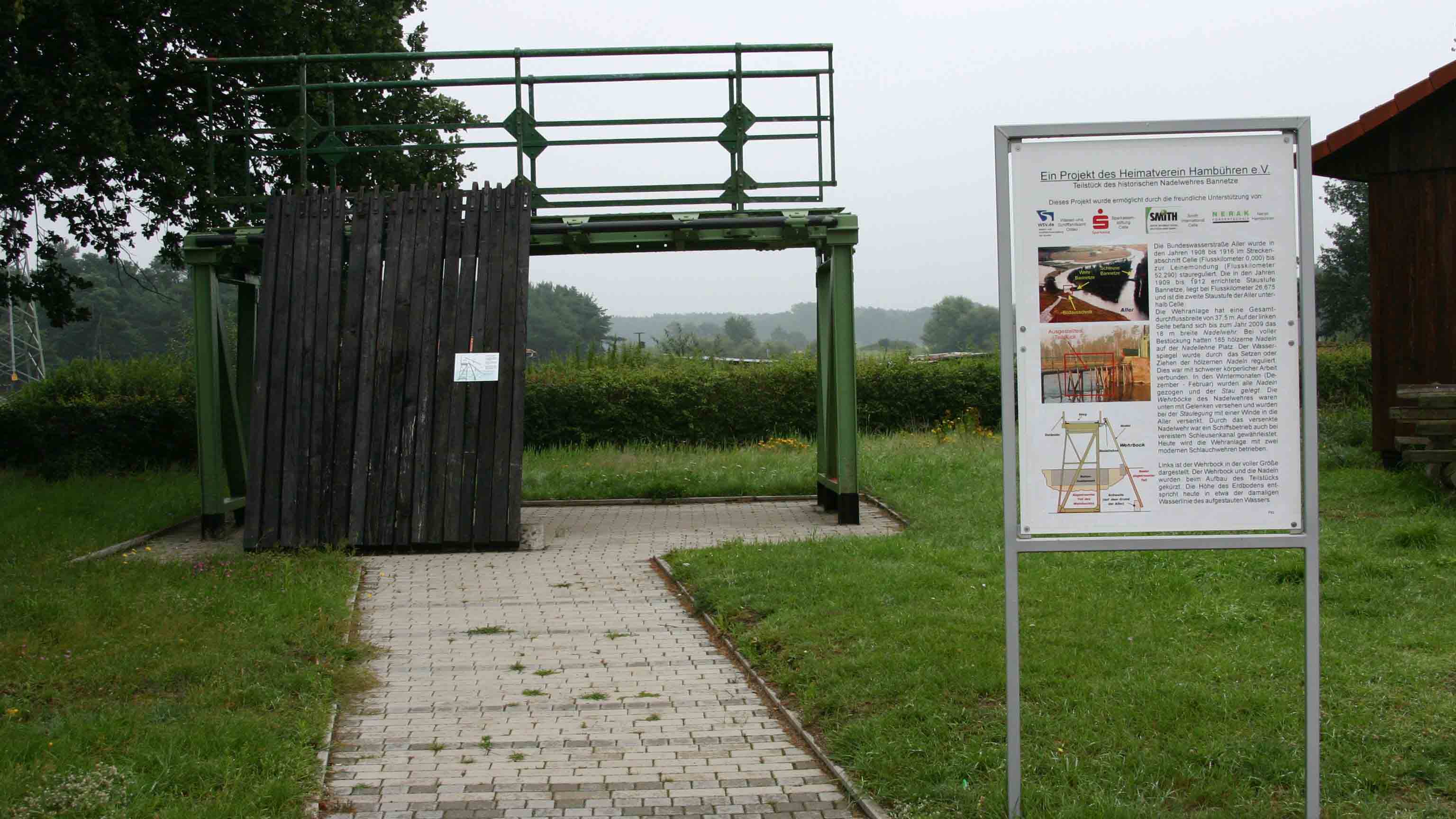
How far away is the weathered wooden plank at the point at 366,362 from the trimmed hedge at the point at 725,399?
365 inches

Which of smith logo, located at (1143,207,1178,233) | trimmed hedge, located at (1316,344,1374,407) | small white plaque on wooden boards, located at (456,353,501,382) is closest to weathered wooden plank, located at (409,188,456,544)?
small white plaque on wooden boards, located at (456,353,501,382)

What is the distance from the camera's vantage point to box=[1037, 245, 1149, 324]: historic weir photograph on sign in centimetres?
463

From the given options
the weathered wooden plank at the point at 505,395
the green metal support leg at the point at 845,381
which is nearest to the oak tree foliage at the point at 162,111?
the weathered wooden plank at the point at 505,395

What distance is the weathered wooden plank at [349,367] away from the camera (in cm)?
1177

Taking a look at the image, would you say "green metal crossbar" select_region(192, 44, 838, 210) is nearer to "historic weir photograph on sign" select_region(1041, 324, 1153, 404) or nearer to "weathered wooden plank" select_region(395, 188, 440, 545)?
"weathered wooden plank" select_region(395, 188, 440, 545)

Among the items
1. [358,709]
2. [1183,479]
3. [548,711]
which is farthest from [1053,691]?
[358,709]

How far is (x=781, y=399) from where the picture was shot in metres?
22.7

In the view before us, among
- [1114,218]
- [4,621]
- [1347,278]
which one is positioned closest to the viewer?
[1114,218]

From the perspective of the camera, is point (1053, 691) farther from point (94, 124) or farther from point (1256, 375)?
point (94, 124)

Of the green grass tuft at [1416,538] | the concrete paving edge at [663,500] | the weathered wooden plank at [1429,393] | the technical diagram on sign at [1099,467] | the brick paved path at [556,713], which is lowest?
the brick paved path at [556,713]

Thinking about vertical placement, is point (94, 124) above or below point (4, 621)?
above

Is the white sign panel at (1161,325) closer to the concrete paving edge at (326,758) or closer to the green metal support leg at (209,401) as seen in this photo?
the concrete paving edge at (326,758)

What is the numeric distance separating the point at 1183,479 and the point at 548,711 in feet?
10.7

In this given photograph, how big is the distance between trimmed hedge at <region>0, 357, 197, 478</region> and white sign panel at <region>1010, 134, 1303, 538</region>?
17306 mm
